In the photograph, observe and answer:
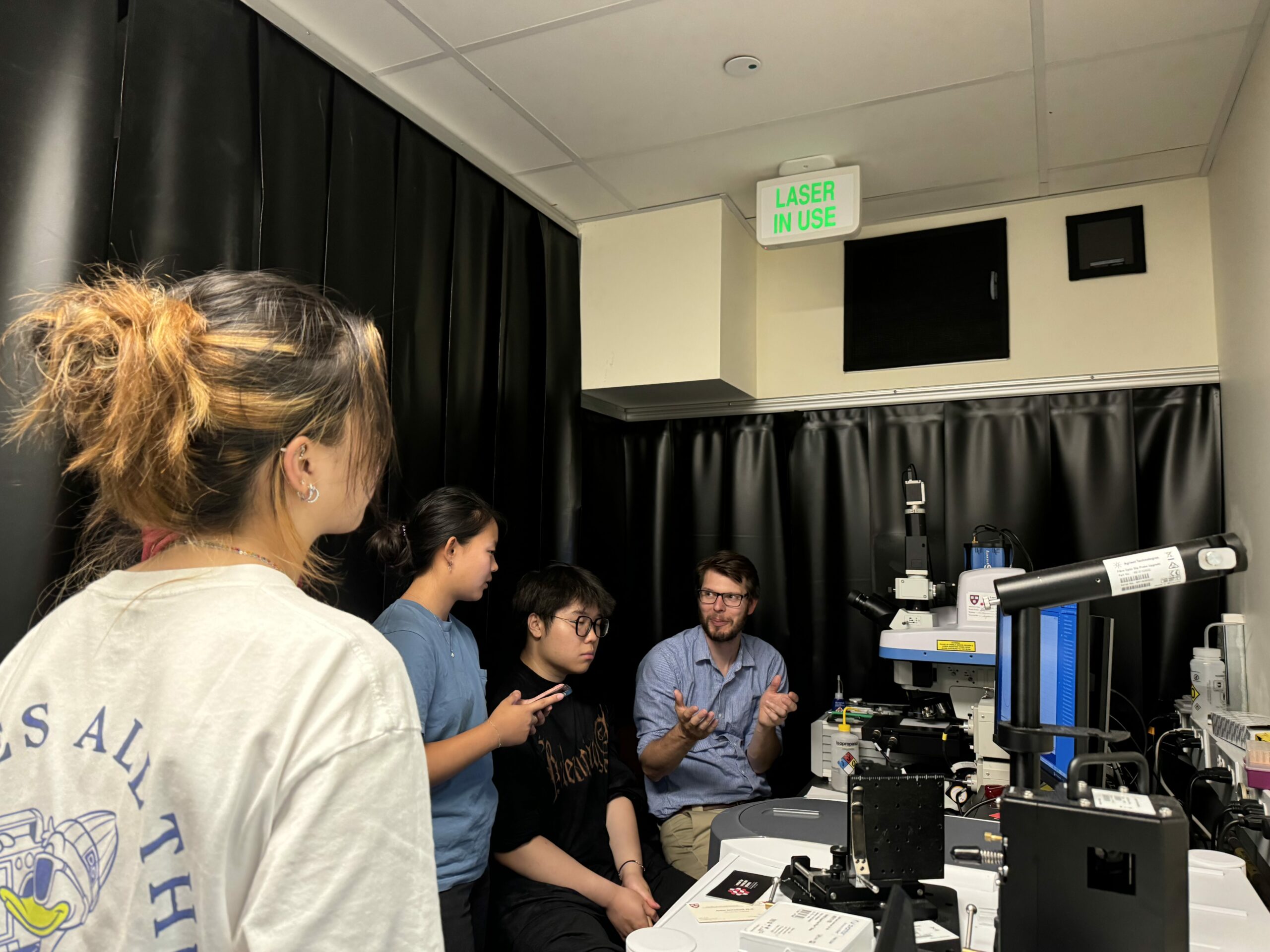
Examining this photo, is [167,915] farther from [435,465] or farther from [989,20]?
[989,20]

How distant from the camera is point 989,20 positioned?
204 centimetres

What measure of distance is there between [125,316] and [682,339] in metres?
2.49

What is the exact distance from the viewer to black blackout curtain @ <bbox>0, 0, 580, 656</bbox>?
1.46m

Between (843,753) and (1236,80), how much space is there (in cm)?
215

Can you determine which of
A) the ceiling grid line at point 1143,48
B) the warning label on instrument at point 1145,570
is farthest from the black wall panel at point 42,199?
the ceiling grid line at point 1143,48

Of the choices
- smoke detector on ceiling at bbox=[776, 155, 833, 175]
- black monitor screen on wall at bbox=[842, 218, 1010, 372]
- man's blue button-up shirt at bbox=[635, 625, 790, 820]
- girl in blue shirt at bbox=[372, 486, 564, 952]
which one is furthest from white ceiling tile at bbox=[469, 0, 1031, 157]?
man's blue button-up shirt at bbox=[635, 625, 790, 820]

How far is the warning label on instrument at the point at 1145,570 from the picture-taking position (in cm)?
93

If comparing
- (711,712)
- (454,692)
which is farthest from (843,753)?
(454,692)

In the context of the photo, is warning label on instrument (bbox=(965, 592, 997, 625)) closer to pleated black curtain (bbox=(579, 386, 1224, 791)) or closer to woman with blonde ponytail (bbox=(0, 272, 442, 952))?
pleated black curtain (bbox=(579, 386, 1224, 791))

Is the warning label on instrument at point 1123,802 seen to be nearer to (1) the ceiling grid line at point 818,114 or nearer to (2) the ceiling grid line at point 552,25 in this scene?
(2) the ceiling grid line at point 552,25

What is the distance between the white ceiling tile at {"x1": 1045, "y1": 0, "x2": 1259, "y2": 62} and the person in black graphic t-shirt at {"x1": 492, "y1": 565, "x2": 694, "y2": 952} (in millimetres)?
1880

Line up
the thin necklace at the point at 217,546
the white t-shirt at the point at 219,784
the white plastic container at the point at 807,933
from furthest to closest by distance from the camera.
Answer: the white plastic container at the point at 807,933
the thin necklace at the point at 217,546
the white t-shirt at the point at 219,784

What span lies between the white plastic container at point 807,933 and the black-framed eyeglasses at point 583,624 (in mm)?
1169

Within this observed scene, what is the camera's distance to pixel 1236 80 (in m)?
2.29
